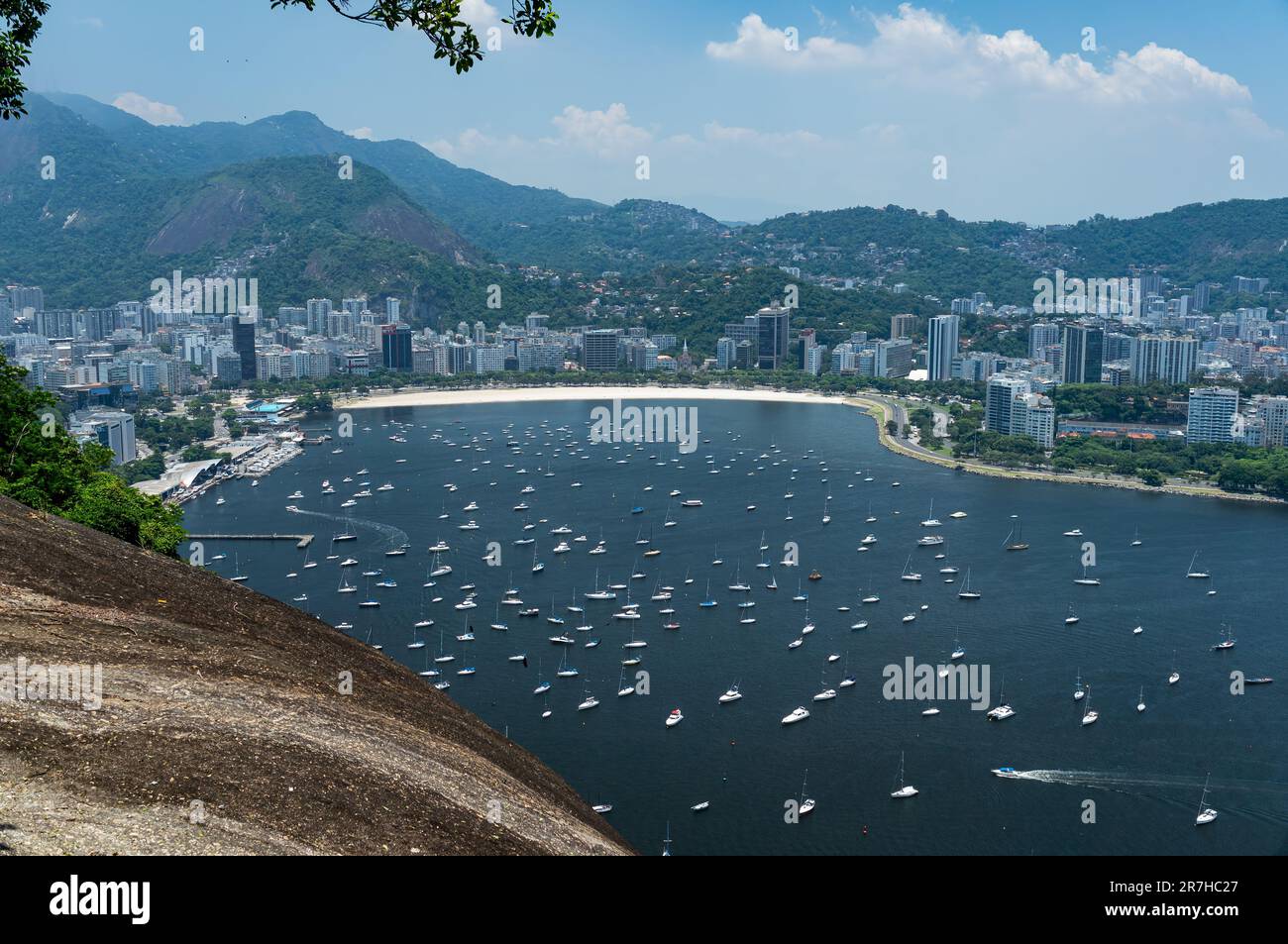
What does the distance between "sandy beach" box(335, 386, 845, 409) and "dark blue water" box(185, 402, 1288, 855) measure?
9.75 m

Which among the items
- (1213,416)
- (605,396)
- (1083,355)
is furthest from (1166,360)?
(605,396)

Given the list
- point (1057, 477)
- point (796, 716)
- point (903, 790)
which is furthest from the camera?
point (1057, 477)

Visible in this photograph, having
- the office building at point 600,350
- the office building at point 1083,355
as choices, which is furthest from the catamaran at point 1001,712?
the office building at point 600,350

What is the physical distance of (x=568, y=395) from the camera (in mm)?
30531

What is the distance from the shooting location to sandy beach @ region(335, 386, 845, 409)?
29.8 meters

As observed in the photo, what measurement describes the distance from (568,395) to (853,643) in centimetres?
2036

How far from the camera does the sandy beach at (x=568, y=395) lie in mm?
29797

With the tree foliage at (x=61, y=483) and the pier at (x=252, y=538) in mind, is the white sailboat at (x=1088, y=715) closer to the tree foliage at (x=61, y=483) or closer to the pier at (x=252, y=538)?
the tree foliage at (x=61, y=483)

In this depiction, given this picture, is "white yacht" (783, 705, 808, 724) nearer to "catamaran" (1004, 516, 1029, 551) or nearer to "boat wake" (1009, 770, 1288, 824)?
"boat wake" (1009, 770, 1288, 824)

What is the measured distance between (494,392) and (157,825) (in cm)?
3000

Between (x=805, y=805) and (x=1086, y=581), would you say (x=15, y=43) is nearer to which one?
(x=805, y=805)

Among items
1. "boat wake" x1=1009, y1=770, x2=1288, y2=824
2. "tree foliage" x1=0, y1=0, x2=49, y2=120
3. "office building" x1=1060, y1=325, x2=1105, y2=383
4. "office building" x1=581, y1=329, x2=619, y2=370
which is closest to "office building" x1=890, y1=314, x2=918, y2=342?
"office building" x1=1060, y1=325, x2=1105, y2=383

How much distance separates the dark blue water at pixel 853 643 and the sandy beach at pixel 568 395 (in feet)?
32.0
